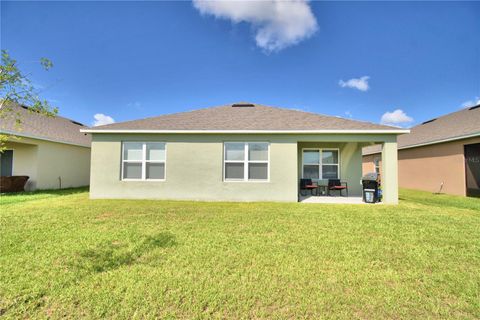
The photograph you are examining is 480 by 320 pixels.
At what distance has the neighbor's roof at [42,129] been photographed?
11780 millimetres

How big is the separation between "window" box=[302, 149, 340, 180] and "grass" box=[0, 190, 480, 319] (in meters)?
5.64

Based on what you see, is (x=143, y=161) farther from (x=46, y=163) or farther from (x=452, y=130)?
(x=452, y=130)

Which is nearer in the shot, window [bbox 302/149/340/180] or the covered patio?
the covered patio

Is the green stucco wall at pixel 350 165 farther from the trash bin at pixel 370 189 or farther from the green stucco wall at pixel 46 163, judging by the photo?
the green stucco wall at pixel 46 163

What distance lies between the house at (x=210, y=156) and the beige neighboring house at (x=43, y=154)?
547cm

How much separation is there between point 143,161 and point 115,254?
6.50 meters

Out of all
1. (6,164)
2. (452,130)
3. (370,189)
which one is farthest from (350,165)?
(6,164)

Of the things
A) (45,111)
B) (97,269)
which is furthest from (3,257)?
(45,111)

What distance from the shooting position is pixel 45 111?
528 centimetres

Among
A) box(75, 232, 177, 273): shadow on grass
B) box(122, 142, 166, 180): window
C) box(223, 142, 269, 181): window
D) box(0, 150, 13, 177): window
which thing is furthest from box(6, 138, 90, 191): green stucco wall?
box(75, 232, 177, 273): shadow on grass

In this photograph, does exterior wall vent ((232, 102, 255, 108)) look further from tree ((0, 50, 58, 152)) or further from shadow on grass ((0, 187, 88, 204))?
shadow on grass ((0, 187, 88, 204))

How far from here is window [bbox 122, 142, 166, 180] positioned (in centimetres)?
995

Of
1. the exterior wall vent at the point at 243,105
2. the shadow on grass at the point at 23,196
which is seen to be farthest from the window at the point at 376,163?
the shadow on grass at the point at 23,196

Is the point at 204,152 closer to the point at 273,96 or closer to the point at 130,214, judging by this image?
the point at 130,214
